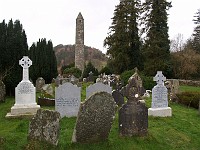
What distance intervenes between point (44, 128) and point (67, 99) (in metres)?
3.67

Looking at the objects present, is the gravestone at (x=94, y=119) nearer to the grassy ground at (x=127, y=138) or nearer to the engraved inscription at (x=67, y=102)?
the grassy ground at (x=127, y=138)

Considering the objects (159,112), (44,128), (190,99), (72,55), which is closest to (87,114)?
(44,128)

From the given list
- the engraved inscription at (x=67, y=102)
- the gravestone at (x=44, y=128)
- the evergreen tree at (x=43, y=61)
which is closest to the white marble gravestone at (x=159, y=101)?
the engraved inscription at (x=67, y=102)

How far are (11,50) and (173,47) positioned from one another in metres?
40.9

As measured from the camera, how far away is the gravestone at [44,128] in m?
7.23


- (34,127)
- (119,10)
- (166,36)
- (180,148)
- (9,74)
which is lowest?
(180,148)

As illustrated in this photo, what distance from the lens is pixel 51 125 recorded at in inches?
286

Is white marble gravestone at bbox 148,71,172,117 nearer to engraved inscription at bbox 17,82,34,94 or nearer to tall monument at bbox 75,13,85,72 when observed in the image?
engraved inscription at bbox 17,82,34,94

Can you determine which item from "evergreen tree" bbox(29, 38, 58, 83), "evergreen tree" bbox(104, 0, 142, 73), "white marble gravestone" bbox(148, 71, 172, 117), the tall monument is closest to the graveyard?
"white marble gravestone" bbox(148, 71, 172, 117)

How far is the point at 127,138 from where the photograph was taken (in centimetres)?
841

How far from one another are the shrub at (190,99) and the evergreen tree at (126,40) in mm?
19044

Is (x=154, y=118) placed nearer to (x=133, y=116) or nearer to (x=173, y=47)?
(x=133, y=116)

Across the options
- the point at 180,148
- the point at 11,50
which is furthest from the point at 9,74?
the point at 180,148

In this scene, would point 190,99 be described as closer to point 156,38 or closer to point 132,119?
point 132,119
